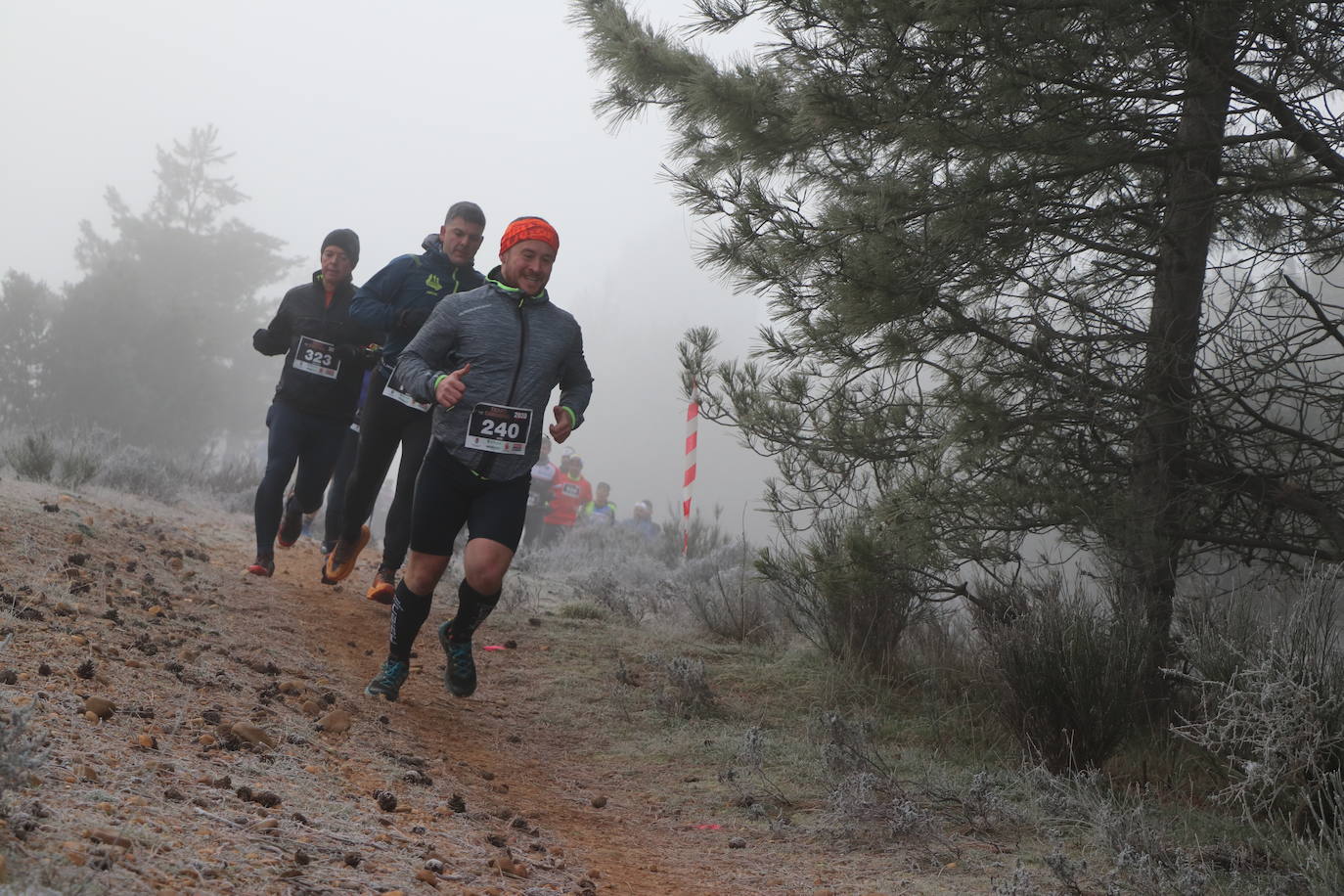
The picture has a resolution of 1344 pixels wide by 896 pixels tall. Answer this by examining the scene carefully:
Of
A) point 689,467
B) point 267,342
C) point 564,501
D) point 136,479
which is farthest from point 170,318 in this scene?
point 267,342

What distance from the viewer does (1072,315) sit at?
5266 mm

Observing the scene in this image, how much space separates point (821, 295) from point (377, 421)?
8.59ft

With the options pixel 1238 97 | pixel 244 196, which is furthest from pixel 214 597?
pixel 244 196

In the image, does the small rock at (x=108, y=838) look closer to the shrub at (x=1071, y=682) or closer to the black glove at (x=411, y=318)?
the shrub at (x=1071, y=682)

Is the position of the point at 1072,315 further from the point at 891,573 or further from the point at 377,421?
the point at 377,421

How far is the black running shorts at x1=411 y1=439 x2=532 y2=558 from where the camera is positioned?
464cm

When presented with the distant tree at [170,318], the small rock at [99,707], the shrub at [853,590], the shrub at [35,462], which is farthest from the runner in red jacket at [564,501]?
the distant tree at [170,318]

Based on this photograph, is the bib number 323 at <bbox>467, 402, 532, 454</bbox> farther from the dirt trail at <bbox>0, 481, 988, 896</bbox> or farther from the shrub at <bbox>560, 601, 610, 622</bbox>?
the shrub at <bbox>560, 601, 610, 622</bbox>

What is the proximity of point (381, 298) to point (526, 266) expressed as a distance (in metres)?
1.83

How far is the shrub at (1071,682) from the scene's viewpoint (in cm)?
441

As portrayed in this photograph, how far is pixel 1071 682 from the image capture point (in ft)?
14.5

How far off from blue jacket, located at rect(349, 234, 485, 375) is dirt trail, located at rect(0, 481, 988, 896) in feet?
5.39

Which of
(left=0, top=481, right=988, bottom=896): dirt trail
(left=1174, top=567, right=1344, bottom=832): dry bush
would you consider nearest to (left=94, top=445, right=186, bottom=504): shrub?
(left=0, top=481, right=988, bottom=896): dirt trail

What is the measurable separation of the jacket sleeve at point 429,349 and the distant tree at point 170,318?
28.2 m
